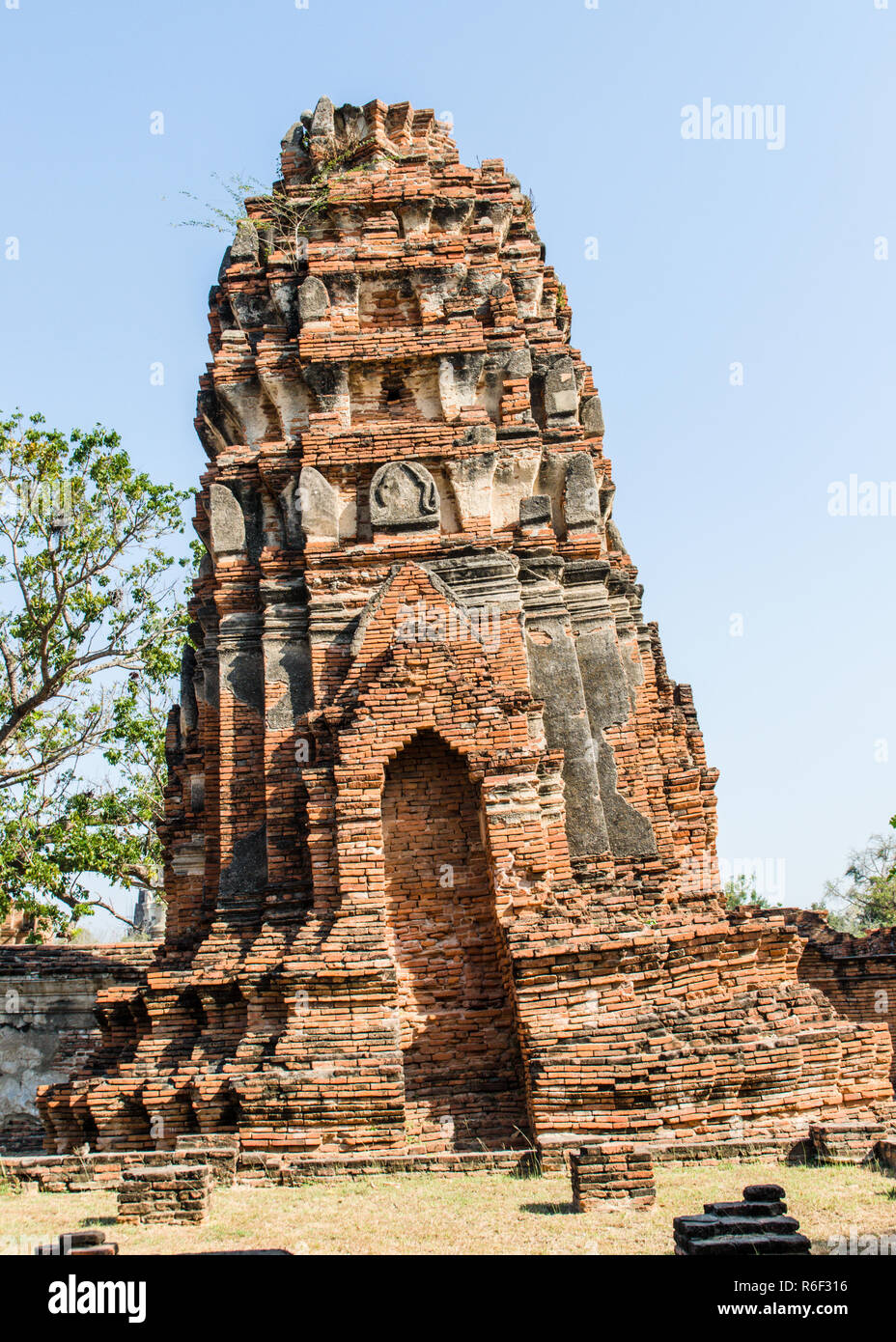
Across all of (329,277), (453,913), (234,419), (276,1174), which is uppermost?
(329,277)

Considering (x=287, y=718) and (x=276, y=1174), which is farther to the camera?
(x=287, y=718)

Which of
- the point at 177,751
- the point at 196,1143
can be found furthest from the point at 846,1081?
the point at 177,751

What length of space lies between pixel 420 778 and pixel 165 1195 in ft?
15.9

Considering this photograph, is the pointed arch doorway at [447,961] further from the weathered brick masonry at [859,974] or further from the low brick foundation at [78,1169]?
the weathered brick masonry at [859,974]

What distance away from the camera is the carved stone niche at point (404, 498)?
41.1 ft

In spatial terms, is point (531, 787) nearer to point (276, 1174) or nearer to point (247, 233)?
point (276, 1174)

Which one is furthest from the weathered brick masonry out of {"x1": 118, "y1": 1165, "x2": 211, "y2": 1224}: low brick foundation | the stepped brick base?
{"x1": 118, "y1": 1165, "x2": 211, "y2": 1224}: low brick foundation

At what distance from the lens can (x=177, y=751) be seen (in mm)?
14289

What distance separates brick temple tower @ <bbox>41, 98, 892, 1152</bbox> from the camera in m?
9.78

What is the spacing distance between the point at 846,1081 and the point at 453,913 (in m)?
3.74

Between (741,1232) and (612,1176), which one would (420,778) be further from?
(741,1232)

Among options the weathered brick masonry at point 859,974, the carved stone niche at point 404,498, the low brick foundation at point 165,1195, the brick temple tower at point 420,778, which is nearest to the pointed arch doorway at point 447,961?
the brick temple tower at point 420,778

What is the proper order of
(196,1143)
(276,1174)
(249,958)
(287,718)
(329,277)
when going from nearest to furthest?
1. (276,1174)
2. (196,1143)
3. (249,958)
4. (287,718)
5. (329,277)

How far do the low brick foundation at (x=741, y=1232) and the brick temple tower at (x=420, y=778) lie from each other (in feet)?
10.2
